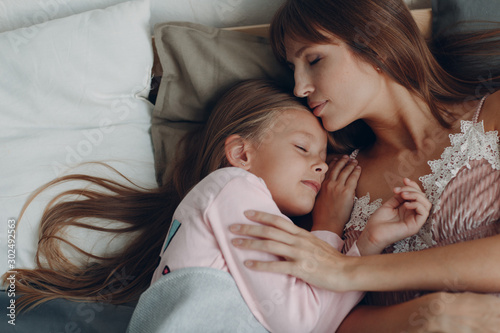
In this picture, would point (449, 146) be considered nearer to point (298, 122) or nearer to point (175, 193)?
point (298, 122)

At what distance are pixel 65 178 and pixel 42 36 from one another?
19.2 inches

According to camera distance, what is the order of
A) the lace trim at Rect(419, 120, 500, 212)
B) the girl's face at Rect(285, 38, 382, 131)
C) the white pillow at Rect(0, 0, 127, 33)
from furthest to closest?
the white pillow at Rect(0, 0, 127, 33) → the girl's face at Rect(285, 38, 382, 131) → the lace trim at Rect(419, 120, 500, 212)

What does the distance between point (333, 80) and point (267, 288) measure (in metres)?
0.62

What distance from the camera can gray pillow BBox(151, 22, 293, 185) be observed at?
1444 millimetres

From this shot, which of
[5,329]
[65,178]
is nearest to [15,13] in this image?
[65,178]

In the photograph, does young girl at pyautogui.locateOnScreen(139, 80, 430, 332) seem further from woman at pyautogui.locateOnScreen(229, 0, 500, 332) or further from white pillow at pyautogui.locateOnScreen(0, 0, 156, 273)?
white pillow at pyautogui.locateOnScreen(0, 0, 156, 273)

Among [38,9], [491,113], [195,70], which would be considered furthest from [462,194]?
[38,9]

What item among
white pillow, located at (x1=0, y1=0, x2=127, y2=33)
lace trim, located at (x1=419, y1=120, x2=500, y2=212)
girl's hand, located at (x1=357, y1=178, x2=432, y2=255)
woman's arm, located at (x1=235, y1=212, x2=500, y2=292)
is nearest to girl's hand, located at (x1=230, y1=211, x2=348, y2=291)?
woman's arm, located at (x1=235, y1=212, x2=500, y2=292)

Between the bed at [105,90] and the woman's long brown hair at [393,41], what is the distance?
0.19 m

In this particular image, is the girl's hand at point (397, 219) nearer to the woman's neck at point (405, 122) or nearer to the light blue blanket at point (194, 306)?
the woman's neck at point (405, 122)

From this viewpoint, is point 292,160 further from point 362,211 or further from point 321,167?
point 362,211

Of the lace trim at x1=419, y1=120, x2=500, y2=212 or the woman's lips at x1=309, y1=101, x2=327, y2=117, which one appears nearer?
the lace trim at x1=419, y1=120, x2=500, y2=212

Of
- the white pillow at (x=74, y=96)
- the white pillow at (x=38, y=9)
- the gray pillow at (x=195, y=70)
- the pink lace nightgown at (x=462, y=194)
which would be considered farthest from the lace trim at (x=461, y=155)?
the white pillow at (x=38, y=9)

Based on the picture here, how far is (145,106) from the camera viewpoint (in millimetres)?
1526
